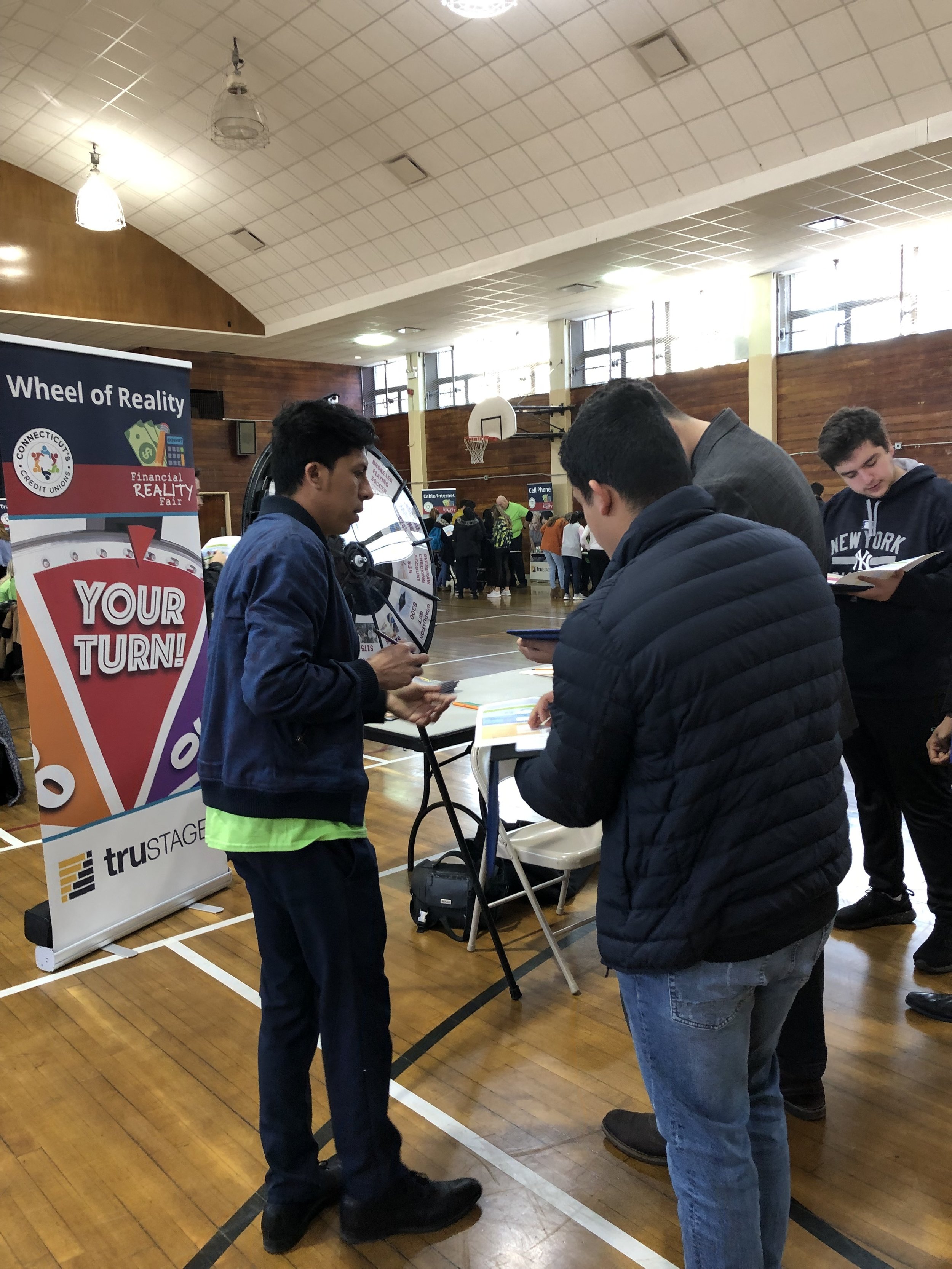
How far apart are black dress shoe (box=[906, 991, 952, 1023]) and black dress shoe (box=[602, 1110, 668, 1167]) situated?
99cm

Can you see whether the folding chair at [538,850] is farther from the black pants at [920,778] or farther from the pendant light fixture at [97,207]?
the pendant light fixture at [97,207]

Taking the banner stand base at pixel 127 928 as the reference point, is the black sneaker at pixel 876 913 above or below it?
above

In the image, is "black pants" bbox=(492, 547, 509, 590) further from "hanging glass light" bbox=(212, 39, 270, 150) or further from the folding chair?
the folding chair

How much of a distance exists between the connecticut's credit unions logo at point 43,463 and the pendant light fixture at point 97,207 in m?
9.01

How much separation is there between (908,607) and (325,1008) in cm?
208

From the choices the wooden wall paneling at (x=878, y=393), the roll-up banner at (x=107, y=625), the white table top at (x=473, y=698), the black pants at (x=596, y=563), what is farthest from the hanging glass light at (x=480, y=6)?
the black pants at (x=596, y=563)

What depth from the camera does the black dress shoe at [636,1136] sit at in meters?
2.09

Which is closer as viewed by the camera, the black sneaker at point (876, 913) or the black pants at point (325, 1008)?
the black pants at point (325, 1008)

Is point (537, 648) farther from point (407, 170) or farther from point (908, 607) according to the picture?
point (407, 170)

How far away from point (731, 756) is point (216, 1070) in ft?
6.59

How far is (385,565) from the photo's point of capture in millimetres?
2742

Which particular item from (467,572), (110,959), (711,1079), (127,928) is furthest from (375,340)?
(711,1079)

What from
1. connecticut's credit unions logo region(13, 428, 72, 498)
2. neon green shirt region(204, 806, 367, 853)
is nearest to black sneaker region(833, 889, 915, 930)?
neon green shirt region(204, 806, 367, 853)

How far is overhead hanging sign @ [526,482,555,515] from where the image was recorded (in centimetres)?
1648
